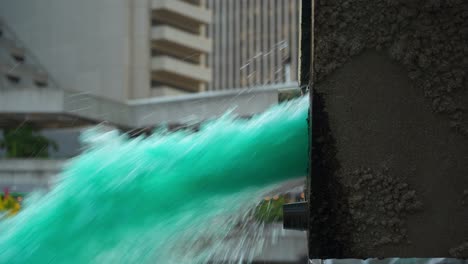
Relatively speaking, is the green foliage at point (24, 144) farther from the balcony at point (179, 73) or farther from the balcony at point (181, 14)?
the balcony at point (181, 14)

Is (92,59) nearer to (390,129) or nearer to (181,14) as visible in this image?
(181,14)

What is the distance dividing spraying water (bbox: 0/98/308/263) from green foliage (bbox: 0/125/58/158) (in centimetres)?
5434

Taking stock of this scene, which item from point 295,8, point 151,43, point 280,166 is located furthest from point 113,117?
point 295,8

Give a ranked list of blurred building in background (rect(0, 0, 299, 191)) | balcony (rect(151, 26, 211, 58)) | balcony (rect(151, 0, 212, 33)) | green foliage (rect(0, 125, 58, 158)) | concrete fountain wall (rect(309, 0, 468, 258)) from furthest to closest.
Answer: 1. balcony (rect(151, 0, 212, 33))
2. balcony (rect(151, 26, 211, 58))
3. blurred building in background (rect(0, 0, 299, 191))
4. green foliage (rect(0, 125, 58, 158))
5. concrete fountain wall (rect(309, 0, 468, 258))

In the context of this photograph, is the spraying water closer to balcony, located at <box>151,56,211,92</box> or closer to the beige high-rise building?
balcony, located at <box>151,56,211,92</box>

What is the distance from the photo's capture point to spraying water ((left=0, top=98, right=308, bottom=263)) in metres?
4.15

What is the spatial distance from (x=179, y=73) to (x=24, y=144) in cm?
1908

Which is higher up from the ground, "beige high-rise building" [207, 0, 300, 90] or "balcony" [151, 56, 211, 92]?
"beige high-rise building" [207, 0, 300, 90]

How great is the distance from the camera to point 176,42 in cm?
7625

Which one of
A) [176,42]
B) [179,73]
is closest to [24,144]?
[179,73]

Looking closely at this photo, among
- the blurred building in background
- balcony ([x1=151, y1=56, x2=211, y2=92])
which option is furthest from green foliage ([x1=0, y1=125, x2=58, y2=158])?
balcony ([x1=151, y1=56, x2=211, y2=92])

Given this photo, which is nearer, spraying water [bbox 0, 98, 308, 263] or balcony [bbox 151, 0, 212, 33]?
spraying water [bbox 0, 98, 308, 263]

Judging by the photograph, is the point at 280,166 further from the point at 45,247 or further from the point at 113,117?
the point at 113,117

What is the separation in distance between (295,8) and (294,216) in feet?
441
